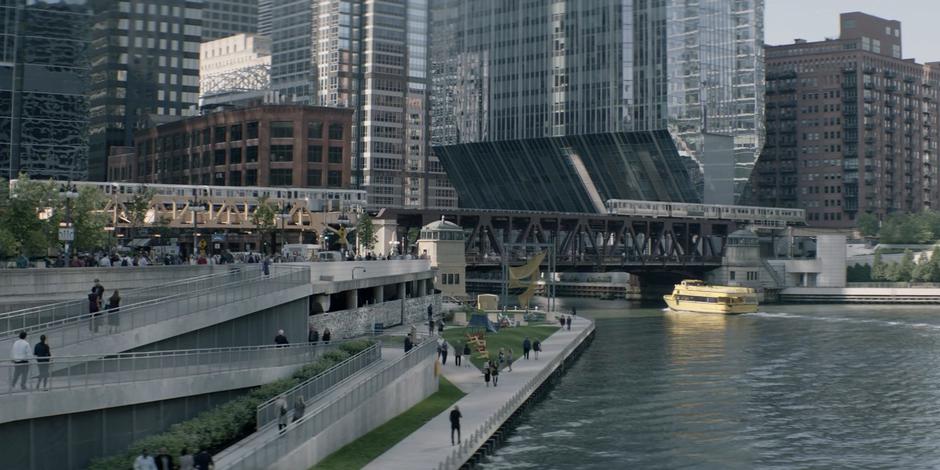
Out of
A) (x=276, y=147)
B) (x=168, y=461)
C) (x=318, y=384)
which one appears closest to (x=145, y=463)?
(x=168, y=461)

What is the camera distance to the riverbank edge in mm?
47213

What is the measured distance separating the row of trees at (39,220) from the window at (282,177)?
82800 mm

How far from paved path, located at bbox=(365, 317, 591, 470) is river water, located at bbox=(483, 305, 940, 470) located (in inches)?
77.3

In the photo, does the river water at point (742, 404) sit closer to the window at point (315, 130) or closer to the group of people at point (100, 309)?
the group of people at point (100, 309)

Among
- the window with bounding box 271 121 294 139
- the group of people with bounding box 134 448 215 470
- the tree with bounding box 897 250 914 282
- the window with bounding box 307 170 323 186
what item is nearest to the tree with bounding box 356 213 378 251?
the window with bounding box 307 170 323 186

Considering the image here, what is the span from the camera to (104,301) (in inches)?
1836

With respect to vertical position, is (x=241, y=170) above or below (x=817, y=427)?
above

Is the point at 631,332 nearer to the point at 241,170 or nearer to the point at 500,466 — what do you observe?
the point at 500,466

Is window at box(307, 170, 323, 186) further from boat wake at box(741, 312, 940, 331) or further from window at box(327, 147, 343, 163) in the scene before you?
boat wake at box(741, 312, 940, 331)

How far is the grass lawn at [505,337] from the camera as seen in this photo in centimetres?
7706

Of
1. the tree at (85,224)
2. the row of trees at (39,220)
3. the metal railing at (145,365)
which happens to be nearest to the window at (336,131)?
the row of trees at (39,220)

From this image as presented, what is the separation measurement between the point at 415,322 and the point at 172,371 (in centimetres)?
5323

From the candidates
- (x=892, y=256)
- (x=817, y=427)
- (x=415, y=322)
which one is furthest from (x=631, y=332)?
(x=892, y=256)

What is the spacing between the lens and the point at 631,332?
113 m
